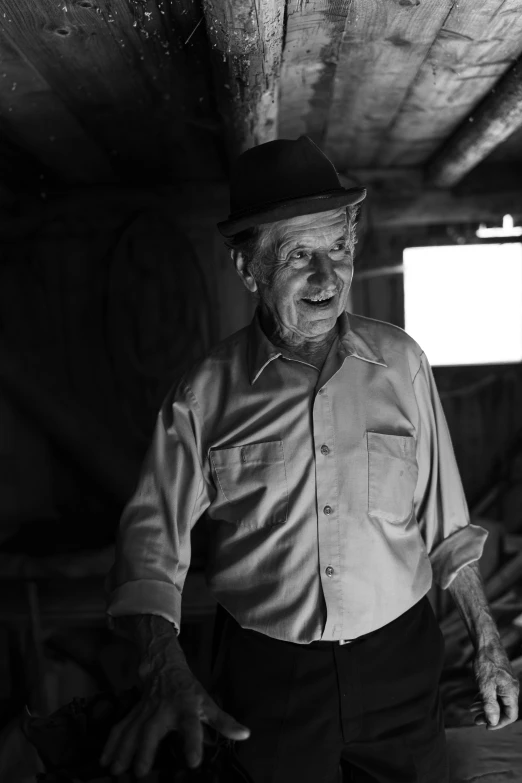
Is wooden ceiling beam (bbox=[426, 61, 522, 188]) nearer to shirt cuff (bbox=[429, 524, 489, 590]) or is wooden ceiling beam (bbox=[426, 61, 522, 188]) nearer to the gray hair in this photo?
the gray hair

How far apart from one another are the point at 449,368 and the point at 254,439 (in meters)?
2.22

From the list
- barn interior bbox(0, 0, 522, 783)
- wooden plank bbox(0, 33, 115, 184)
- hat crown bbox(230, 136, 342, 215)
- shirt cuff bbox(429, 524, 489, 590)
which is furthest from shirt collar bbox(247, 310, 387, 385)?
barn interior bbox(0, 0, 522, 783)

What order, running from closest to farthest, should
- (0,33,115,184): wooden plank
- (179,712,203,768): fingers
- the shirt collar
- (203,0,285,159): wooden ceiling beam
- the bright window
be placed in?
(179,712,203,768): fingers
(203,0,285,159): wooden ceiling beam
the shirt collar
(0,33,115,184): wooden plank
the bright window

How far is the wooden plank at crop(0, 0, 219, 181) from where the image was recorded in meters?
1.73

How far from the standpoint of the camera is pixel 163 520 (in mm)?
1777

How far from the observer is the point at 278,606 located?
1.72 metres

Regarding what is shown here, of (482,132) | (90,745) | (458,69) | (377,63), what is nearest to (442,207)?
(482,132)

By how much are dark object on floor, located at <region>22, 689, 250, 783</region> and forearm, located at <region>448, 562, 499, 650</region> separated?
26.2 inches

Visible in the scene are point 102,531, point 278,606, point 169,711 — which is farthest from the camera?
point 102,531

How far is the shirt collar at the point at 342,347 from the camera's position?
1872 millimetres

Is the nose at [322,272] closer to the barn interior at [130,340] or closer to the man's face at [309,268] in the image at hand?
the man's face at [309,268]

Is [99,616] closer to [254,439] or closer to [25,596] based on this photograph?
[25,596]

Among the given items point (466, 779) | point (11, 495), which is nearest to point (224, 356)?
Answer: point (466, 779)

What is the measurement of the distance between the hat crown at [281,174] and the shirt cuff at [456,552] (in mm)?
951
